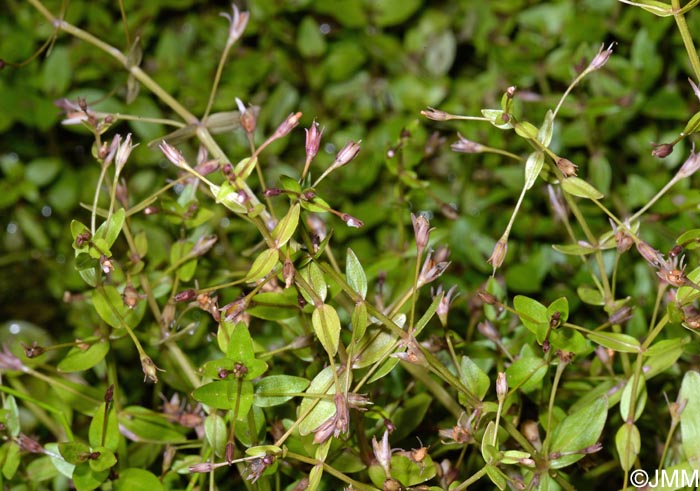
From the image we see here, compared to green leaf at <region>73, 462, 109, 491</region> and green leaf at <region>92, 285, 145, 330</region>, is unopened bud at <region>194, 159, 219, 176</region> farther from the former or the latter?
green leaf at <region>73, 462, 109, 491</region>

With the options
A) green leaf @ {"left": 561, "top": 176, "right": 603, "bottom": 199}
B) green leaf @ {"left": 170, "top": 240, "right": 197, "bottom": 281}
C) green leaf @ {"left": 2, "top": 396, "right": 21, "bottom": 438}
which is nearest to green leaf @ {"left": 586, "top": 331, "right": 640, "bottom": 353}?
green leaf @ {"left": 561, "top": 176, "right": 603, "bottom": 199}

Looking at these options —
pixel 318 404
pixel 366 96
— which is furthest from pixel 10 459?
pixel 366 96

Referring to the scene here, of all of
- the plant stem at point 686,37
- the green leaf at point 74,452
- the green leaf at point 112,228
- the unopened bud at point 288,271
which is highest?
the plant stem at point 686,37

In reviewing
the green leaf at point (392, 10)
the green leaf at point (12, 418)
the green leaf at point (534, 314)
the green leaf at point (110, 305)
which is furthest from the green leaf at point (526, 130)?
the green leaf at point (392, 10)

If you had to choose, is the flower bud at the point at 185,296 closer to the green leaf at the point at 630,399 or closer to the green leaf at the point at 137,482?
the green leaf at the point at 137,482

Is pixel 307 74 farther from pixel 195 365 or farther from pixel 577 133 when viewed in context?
pixel 195 365

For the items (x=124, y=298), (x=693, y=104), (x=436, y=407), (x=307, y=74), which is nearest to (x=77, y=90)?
(x=307, y=74)

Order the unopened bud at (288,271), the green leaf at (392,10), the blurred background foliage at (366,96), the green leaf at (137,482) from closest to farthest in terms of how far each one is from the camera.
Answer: the unopened bud at (288,271) → the green leaf at (137,482) → the blurred background foliage at (366,96) → the green leaf at (392,10)
